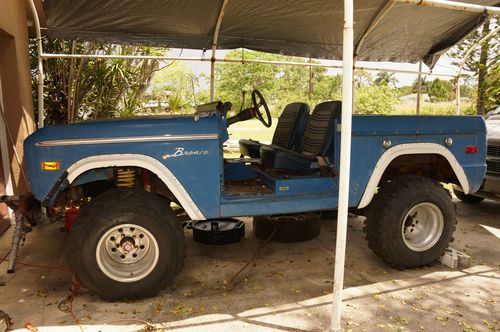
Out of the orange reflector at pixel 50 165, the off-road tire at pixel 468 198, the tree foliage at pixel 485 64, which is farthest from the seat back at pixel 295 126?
the tree foliage at pixel 485 64

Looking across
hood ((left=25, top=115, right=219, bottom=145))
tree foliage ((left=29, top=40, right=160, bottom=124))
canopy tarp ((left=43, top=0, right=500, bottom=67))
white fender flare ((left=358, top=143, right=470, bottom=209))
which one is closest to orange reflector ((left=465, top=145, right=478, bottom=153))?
white fender flare ((left=358, top=143, right=470, bottom=209))

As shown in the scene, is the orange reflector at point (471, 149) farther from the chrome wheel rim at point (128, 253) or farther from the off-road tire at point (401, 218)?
the chrome wheel rim at point (128, 253)

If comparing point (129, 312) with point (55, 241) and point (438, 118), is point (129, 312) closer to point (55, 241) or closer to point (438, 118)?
point (55, 241)

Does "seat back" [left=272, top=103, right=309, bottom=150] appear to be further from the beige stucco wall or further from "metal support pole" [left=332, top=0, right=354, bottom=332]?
the beige stucco wall

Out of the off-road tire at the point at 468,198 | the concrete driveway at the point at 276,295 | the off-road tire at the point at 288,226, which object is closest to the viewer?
the concrete driveway at the point at 276,295

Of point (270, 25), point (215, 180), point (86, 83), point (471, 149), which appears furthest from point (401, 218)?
point (86, 83)

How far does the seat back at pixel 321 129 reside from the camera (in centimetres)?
433

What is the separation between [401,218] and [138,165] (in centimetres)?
267

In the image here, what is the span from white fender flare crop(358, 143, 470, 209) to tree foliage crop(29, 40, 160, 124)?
599cm

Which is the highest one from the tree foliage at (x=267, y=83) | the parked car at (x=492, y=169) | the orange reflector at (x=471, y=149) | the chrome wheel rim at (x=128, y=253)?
the tree foliage at (x=267, y=83)

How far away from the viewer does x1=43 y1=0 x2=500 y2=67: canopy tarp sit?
5.12 m

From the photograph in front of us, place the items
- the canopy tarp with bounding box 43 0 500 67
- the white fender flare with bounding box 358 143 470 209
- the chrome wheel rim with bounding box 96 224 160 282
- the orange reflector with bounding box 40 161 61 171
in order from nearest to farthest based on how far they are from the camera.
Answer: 1. the orange reflector with bounding box 40 161 61 171
2. the chrome wheel rim with bounding box 96 224 160 282
3. the white fender flare with bounding box 358 143 470 209
4. the canopy tarp with bounding box 43 0 500 67

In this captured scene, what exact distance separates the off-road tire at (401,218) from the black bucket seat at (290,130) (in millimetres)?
1373

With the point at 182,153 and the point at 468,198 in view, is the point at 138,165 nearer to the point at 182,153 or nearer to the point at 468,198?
the point at 182,153
